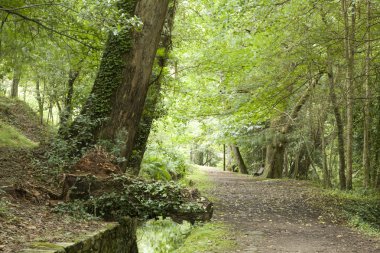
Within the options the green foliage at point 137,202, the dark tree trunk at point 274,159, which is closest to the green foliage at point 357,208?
the green foliage at point 137,202

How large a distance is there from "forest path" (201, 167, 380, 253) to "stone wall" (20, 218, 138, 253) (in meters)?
1.92

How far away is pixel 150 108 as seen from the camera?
447 inches

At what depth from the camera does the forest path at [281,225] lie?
6.71 metres

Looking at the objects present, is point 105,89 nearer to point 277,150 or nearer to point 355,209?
point 355,209

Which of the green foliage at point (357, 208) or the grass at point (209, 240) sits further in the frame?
the green foliage at point (357, 208)

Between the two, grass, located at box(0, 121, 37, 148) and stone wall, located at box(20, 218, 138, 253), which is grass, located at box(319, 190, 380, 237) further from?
grass, located at box(0, 121, 37, 148)

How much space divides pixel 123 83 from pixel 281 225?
477 cm

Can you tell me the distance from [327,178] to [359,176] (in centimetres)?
658

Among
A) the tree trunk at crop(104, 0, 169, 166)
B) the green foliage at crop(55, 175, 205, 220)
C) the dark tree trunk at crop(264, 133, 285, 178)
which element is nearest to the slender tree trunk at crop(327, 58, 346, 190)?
the dark tree trunk at crop(264, 133, 285, 178)

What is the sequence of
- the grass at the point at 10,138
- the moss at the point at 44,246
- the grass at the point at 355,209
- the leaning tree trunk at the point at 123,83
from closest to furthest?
1. the moss at the point at 44,246
2. the leaning tree trunk at the point at 123,83
3. the grass at the point at 355,209
4. the grass at the point at 10,138

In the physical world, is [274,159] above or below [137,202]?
above

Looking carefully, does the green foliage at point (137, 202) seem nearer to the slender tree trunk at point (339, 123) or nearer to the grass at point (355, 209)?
the grass at point (355, 209)

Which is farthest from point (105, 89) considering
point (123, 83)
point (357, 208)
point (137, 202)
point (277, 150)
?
point (277, 150)

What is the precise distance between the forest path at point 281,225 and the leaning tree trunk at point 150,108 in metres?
2.63
